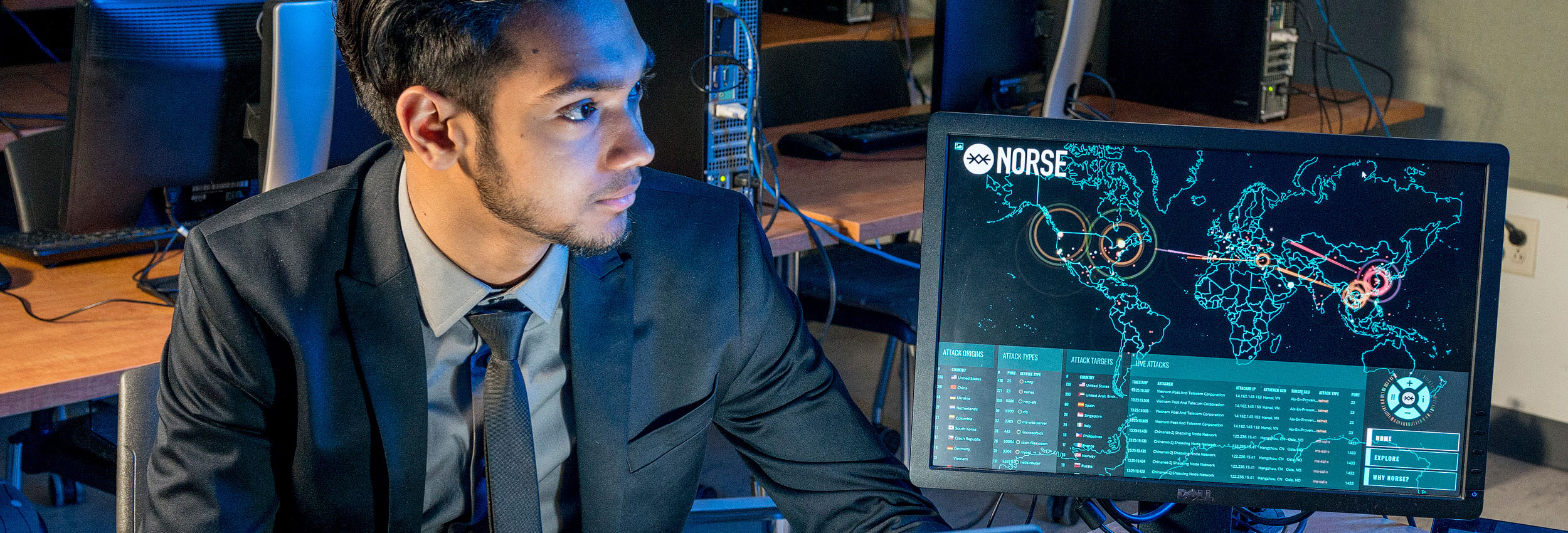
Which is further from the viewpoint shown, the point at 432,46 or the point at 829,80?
the point at 829,80

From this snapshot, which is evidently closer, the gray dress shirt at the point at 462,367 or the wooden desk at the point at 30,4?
the gray dress shirt at the point at 462,367

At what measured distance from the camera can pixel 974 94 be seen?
9.48 feet

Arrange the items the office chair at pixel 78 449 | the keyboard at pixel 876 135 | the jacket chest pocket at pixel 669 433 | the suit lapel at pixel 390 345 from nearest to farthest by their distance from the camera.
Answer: the suit lapel at pixel 390 345 < the jacket chest pocket at pixel 669 433 < the office chair at pixel 78 449 < the keyboard at pixel 876 135

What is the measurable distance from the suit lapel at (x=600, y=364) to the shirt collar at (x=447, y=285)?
0.03m

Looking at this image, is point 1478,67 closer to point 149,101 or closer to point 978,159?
point 978,159

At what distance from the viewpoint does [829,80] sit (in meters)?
3.30

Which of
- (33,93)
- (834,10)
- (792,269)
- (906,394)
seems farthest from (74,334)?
(834,10)

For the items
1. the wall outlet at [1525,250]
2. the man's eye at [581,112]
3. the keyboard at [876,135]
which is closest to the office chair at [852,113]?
the keyboard at [876,135]

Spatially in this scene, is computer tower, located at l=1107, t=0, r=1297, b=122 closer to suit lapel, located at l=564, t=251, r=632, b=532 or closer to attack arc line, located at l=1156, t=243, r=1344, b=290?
attack arc line, located at l=1156, t=243, r=1344, b=290

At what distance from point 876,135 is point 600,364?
5.35 ft

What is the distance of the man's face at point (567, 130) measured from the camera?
1102mm

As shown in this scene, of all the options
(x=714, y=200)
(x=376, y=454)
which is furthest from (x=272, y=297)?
(x=714, y=200)

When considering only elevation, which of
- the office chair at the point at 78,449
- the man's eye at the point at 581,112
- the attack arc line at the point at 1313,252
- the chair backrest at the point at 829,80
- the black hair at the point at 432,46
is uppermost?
the chair backrest at the point at 829,80

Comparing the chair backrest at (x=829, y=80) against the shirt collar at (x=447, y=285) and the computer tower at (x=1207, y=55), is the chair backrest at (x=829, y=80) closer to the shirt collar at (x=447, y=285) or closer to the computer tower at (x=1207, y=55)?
the computer tower at (x=1207, y=55)
